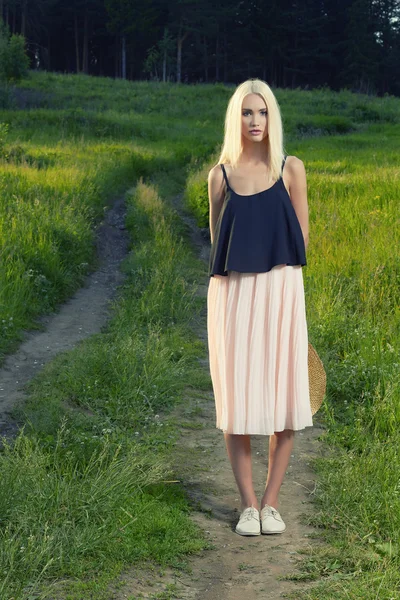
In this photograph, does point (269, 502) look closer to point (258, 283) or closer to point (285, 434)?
point (285, 434)

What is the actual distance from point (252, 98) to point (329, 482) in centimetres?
210

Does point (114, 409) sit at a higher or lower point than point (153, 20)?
lower

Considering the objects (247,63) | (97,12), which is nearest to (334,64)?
(247,63)

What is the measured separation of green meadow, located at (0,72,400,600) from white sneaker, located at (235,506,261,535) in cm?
23

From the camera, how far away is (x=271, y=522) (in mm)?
4328

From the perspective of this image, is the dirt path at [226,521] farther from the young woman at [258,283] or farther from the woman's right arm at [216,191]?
the woman's right arm at [216,191]

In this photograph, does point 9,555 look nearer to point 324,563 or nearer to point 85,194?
point 324,563

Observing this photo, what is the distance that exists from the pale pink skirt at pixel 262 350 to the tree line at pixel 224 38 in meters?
65.0

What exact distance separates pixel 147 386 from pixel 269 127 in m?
2.70

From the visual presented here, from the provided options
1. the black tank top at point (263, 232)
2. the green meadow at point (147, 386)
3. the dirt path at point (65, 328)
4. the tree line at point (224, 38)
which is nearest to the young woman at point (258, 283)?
the black tank top at point (263, 232)

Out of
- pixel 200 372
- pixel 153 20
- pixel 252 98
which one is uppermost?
pixel 153 20

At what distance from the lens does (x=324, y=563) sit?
3.94m

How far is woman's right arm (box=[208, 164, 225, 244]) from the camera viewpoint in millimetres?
4273

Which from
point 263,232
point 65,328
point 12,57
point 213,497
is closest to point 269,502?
point 213,497
